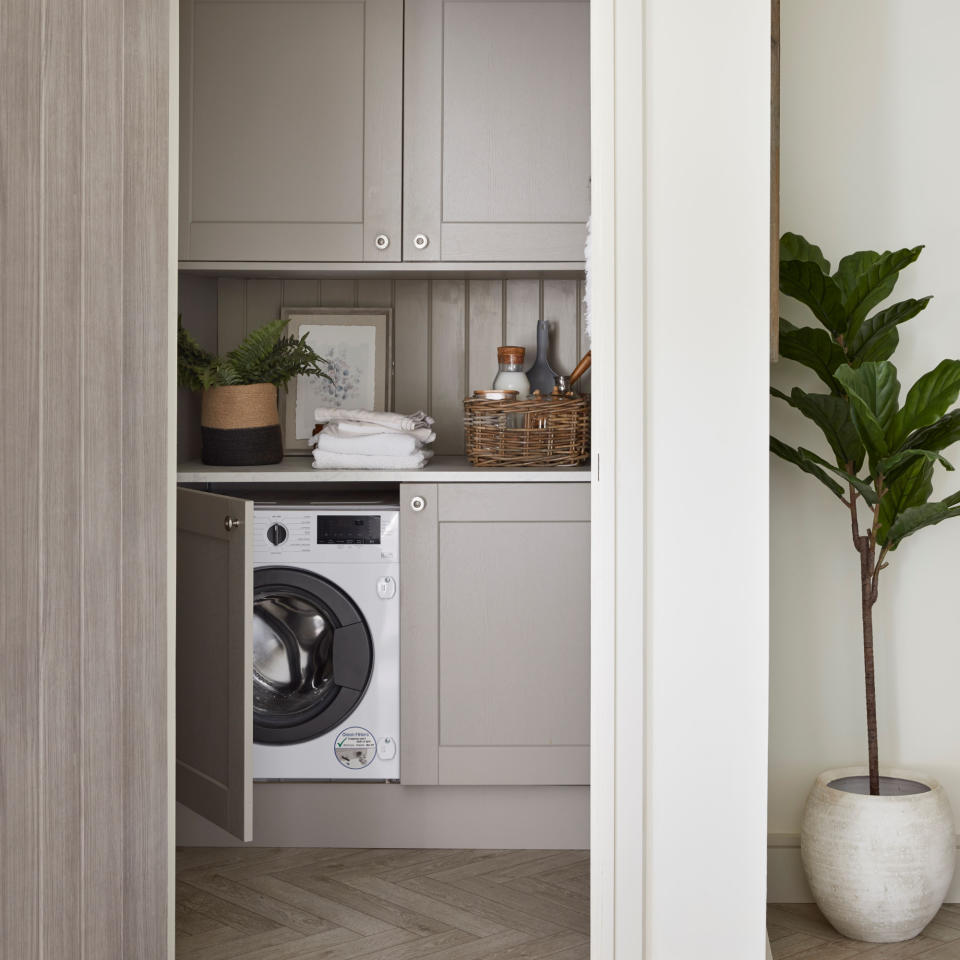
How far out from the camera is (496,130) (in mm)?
2768

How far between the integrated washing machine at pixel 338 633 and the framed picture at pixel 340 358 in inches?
23.3

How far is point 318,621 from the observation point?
2.62m

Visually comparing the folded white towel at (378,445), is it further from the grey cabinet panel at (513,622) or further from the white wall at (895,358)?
the white wall at (895,358)

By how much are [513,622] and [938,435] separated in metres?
1.09

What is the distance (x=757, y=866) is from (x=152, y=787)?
102 centimetres

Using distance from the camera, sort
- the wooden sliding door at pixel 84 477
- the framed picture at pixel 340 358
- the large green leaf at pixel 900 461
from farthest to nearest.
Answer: the framed picture at pixel 340 358
the large green leaf at pixel 900 461
the wooden sliding door at pixel 84 477

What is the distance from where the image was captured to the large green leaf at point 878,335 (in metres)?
2.10

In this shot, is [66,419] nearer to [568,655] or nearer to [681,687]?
[681,687]

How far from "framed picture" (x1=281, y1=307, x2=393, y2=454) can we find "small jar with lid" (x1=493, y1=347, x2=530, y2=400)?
1.37ft

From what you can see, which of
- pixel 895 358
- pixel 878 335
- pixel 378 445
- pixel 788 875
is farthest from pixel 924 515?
pixel 378 445

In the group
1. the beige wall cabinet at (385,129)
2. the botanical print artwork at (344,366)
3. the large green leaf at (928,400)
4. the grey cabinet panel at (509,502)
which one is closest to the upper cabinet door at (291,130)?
the beige wall cabinet at (385,129)

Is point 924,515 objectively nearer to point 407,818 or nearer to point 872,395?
point 872,395

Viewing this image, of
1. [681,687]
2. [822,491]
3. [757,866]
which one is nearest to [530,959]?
[757,866]

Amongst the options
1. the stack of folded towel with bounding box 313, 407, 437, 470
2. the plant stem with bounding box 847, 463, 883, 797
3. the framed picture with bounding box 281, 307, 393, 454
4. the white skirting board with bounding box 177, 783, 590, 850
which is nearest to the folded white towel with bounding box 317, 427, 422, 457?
the stack of folded towel with bounding box 313, 407, 437, 470
